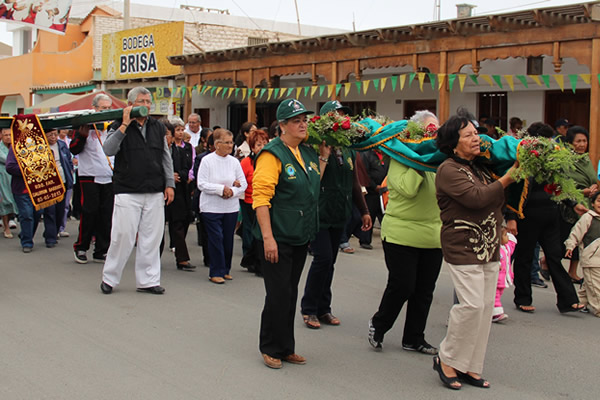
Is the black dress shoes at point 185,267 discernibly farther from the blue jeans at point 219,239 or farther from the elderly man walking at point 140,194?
the elderly man walking at point 140,194

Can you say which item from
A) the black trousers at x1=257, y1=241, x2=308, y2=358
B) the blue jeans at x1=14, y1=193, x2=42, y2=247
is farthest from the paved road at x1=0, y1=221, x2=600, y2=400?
the blue jeans at x1=14, y1=193, x2=42, y2=247

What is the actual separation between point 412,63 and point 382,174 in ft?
13.6

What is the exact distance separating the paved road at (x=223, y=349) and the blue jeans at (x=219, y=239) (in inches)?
11.9

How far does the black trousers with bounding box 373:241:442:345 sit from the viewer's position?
5648 mm

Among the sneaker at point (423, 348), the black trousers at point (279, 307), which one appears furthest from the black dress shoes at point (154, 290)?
the sneaker at point (423, 348)

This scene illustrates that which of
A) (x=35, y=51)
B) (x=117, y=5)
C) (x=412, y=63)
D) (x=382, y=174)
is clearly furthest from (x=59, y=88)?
(x=382, y=174)

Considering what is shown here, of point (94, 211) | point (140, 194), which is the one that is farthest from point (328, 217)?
point (94, 211)

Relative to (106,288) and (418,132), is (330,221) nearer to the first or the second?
(418,132)

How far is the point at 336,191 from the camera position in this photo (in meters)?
6.61

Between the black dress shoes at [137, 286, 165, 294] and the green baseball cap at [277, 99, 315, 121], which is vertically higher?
the green baseball cap at [277, 99, 315, 121]

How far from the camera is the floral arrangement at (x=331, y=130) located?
5938mm

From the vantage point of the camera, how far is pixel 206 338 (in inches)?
245

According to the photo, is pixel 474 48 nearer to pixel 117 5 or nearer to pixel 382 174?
pixel 382 174

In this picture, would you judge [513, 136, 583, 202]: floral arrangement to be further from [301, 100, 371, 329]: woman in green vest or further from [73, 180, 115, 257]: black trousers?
[73, 180, 115, 257]: black trousers
